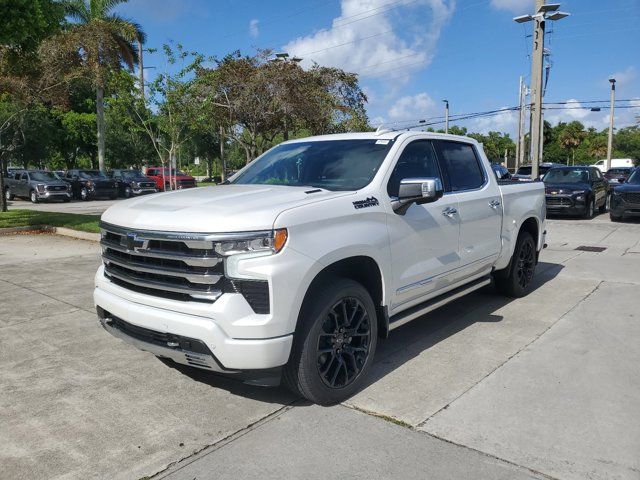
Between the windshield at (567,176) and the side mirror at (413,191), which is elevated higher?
the windshield at (567,176)

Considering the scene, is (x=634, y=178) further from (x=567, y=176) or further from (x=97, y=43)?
(x=97, y=43)

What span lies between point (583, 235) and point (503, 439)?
10807 millimetres

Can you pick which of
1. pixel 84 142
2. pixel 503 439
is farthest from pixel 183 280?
pixel 84 142

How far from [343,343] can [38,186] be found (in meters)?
A: 28.5

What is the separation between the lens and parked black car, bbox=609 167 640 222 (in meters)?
14.8

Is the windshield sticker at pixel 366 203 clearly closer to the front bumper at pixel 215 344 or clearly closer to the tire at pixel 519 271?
the front bumper at pixel 215 344

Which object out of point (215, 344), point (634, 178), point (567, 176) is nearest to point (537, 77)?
point (567, 176)

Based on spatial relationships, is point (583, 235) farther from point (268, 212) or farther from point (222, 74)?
point (222, 74)

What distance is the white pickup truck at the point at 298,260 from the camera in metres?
3.17

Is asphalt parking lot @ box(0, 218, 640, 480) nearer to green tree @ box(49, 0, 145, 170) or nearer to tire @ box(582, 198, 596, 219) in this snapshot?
tire @ box(582, 198, 596, 219)

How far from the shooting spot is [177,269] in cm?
333

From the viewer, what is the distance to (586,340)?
Result: 496 centimetres

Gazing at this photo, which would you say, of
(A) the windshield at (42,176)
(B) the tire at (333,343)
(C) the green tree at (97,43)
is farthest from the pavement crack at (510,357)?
(A) the windshield at (42,176)

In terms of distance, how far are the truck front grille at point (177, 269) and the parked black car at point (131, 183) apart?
2880 centimetres
